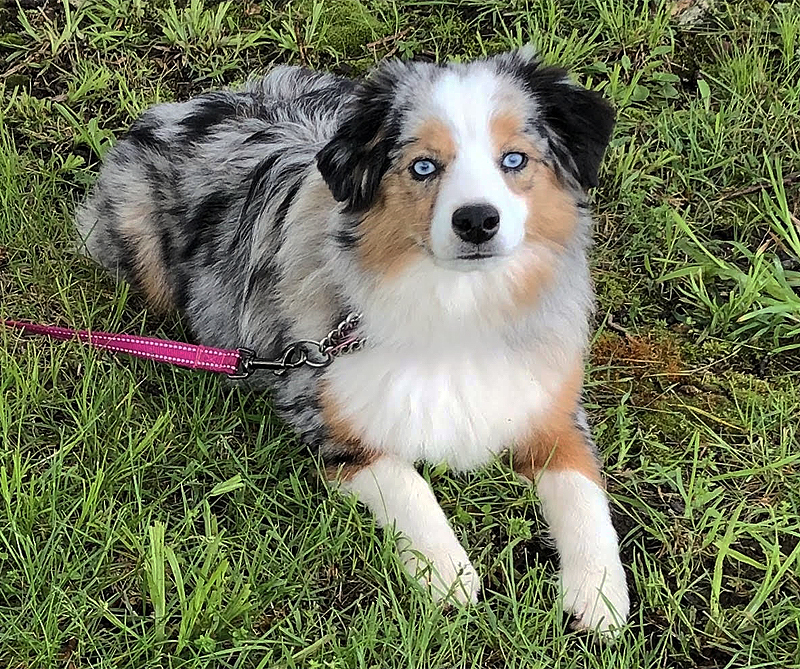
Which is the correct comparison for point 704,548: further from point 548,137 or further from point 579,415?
point 548,137

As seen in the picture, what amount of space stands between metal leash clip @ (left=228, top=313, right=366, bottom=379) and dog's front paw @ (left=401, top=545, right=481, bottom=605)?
67 cm

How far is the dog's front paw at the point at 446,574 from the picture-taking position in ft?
9.43

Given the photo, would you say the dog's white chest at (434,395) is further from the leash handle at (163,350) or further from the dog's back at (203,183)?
the dog's back at (203,183)

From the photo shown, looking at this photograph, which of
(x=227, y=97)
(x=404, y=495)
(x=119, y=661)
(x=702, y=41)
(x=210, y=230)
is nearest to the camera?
(x=119, y=661)

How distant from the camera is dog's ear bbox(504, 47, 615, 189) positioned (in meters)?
2.91

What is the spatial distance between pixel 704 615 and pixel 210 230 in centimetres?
227

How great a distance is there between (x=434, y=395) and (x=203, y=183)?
1415 mm

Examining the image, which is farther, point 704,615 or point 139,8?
point 139,8

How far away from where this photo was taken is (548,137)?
291cm

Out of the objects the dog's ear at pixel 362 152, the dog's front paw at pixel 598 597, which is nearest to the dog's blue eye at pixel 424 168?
the dog's ear at pixel 362 152

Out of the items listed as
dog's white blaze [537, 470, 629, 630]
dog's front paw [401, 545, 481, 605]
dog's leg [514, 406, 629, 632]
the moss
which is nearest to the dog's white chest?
dog's leg [514, 406, 629, 632]

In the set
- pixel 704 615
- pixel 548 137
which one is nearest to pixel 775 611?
pixel 704 615

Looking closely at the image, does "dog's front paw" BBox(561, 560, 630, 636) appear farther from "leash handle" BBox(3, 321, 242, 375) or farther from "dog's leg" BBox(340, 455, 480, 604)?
"leash handle" BBox(3, 321, 242, 375)

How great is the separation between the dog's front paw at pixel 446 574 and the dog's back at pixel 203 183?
4.14 feet
